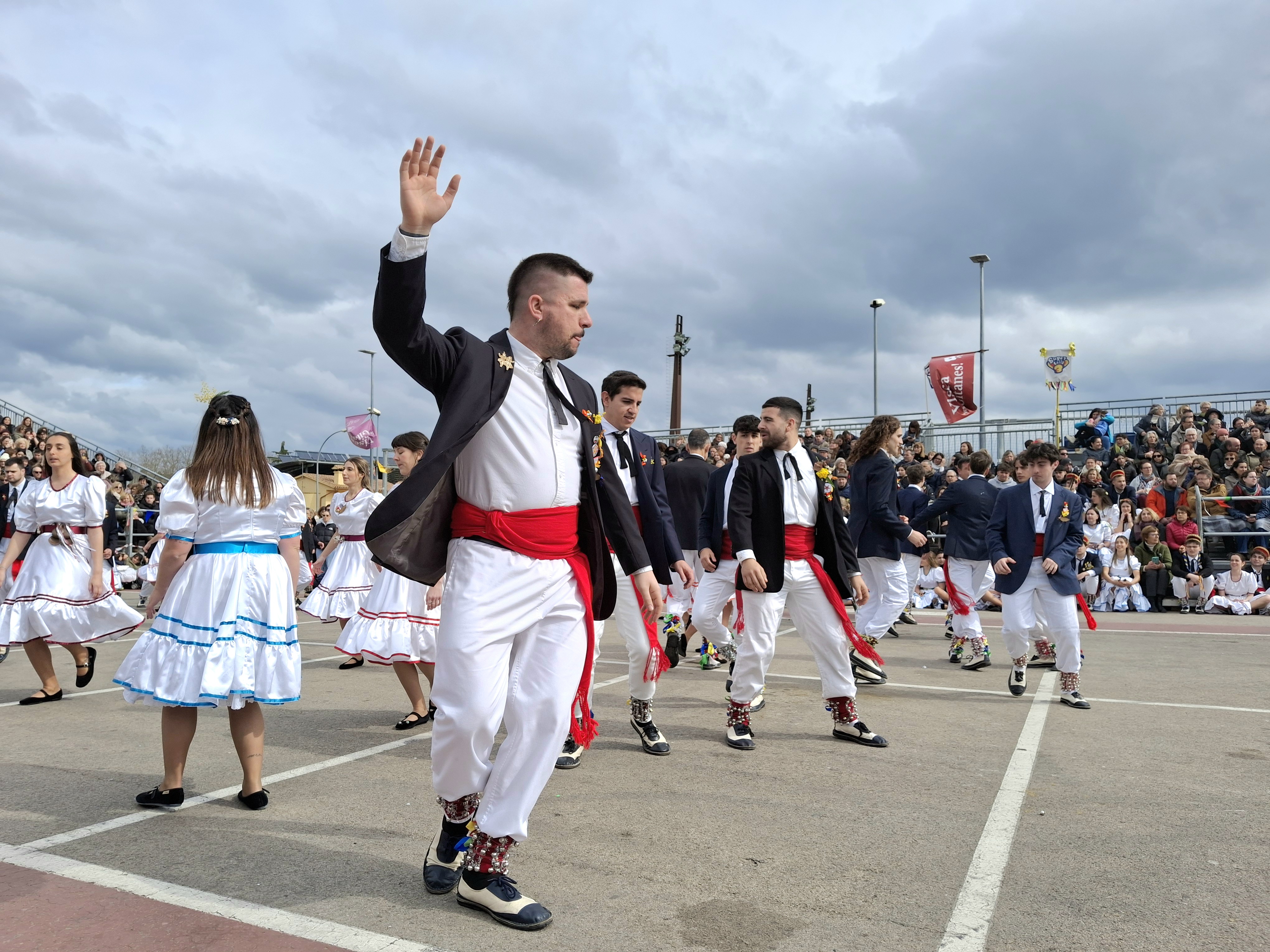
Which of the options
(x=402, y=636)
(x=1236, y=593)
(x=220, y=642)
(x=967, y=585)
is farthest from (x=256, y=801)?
(x=1236, y=593)

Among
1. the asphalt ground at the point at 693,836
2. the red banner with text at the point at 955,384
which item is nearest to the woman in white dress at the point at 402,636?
the asphalt ground at the point at 693,836

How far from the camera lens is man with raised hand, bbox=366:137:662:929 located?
3020 millimetres

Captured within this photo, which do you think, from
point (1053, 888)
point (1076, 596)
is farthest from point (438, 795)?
point (1076, 596)

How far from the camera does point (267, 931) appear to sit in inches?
112

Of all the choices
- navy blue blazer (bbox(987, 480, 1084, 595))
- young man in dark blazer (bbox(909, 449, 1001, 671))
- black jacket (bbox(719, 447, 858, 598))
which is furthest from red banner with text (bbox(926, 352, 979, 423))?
black jacket (bbox(719, 447, 858, 598))

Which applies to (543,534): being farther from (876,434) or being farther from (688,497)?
(688,497)

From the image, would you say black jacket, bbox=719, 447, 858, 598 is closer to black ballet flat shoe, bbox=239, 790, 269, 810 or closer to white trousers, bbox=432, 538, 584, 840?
white trousers, bbox=432, 538, 584, 840

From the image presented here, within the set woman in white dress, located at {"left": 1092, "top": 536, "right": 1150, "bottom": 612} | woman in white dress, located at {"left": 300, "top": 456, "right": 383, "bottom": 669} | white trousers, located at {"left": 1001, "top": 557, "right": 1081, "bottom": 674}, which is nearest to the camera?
white trousers, located at {"left": 1001, "top": 557, "right": 1081, "bottom": 674}

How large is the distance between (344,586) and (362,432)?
28.8 meters

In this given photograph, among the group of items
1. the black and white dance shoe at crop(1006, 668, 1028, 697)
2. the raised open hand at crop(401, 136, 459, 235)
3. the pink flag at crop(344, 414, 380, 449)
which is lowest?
the black and white dance shoe at crop(1006, 668, 1028, 697)

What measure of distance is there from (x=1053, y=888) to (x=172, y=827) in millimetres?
3525

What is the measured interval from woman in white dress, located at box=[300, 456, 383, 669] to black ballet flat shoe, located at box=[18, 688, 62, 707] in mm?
2026

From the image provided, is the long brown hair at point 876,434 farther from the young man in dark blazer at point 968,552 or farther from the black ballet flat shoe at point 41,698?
the black ballet flat shoe at point 41,698

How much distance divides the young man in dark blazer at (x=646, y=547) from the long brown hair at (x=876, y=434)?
7.80 ft
